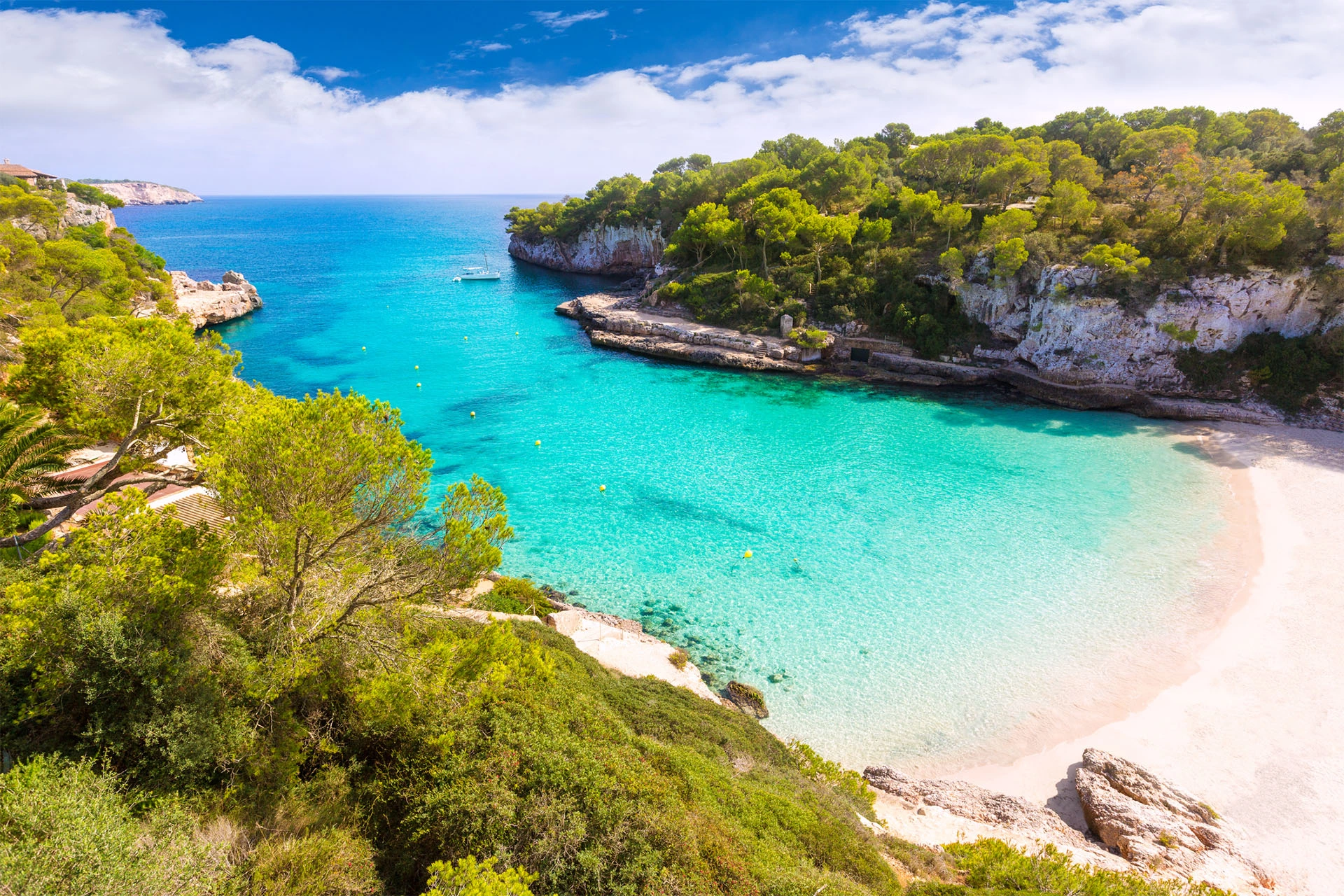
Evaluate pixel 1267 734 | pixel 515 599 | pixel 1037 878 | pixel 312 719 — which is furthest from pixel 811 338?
pixel 312 719

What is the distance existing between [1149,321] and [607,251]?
176ft

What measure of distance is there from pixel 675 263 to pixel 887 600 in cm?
4225

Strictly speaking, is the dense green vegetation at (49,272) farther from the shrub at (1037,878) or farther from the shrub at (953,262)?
the shrub at (953,262)

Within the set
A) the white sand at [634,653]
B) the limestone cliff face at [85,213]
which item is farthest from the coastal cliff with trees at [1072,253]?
the limestone cliff face at [85,213]

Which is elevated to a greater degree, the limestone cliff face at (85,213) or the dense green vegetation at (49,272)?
the limestone cliff face at (85,213)

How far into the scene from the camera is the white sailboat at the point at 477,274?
6656 centimetres

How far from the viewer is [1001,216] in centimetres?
3631

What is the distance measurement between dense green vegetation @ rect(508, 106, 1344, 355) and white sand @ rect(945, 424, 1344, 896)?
21137mm

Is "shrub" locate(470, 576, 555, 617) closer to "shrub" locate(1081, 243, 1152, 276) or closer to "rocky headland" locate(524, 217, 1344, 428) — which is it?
"rocky headland" locate(524, 217, 1344, 428)

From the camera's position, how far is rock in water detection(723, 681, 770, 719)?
14312mm

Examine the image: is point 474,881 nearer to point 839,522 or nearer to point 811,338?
point 839,522

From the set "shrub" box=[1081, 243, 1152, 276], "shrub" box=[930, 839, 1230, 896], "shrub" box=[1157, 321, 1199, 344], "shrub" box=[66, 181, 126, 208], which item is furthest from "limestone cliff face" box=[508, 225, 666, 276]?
"shrub" box=[930, 839, 1230, 896]

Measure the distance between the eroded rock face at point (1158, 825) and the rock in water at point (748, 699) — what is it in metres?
7.03

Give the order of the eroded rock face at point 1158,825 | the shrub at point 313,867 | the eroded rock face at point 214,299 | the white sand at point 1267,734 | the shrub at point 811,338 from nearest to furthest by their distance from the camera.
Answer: the shrub at point 313,867
the eroded rock face at point 1158,825
the white sand at point 1267,734
the shrub at point 811,338
the eroded rock face at point 214,299
